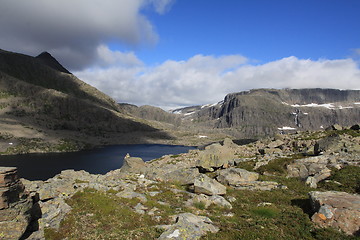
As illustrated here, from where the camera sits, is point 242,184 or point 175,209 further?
point 242,184

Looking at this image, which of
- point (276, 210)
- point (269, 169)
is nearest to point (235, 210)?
point (276, 210)

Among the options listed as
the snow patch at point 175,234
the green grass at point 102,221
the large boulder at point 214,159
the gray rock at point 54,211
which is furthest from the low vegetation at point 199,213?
the large boulder at point 214,159

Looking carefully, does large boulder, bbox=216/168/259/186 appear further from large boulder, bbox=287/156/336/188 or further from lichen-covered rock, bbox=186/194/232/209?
lichen-covered rock, bbox=186/194/232/209

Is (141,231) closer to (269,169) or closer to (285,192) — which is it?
(285,192)

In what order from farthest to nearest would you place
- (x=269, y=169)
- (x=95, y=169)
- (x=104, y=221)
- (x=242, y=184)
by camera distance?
(x=95, y=169) → (x=269, y=169) → (x=242, y=184) → (x=104, y=221)

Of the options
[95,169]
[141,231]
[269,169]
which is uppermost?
[141,231]

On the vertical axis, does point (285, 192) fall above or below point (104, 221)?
below

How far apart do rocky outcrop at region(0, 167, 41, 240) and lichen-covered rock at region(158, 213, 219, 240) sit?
32.0 feet

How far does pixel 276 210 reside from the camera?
2223 cm

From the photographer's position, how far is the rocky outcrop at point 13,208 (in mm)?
14241

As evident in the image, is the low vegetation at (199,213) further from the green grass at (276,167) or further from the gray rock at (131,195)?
the green grass at (276,167)

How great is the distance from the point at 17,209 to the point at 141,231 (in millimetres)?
9045

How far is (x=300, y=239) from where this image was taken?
15.8m

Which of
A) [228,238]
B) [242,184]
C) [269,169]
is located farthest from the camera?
[269,169]
